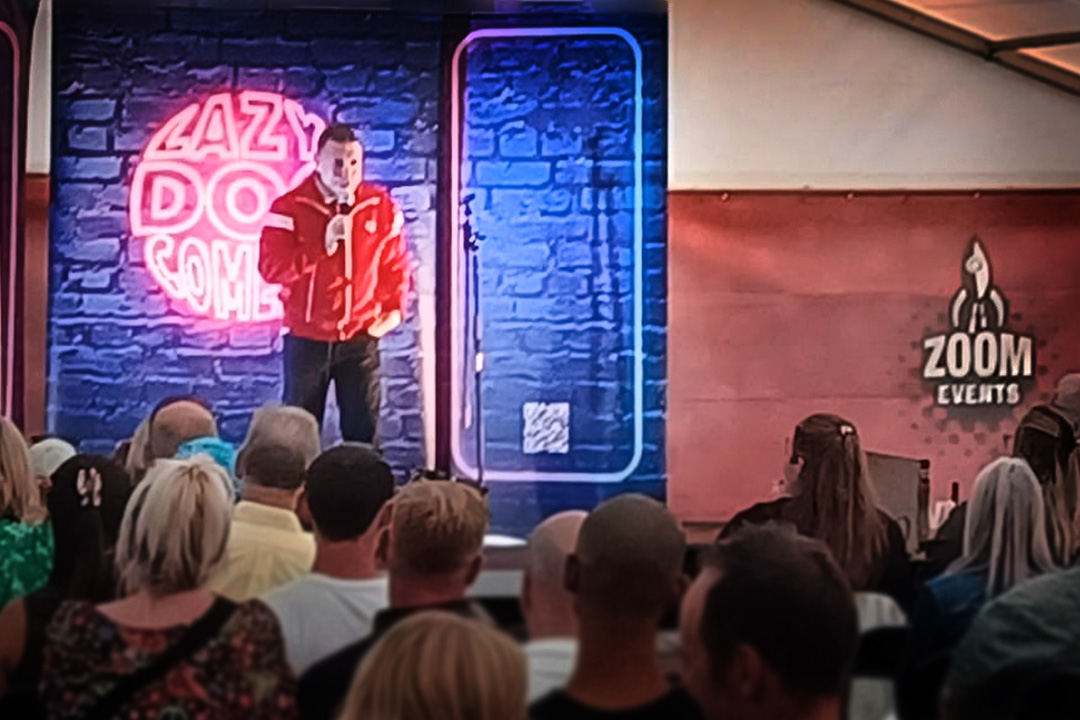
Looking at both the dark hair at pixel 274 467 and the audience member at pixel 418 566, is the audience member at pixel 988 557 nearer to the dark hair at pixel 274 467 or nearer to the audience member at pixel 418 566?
the audience member at pixel 418 566

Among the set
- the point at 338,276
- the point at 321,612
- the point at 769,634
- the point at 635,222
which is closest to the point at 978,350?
the point at 635,222

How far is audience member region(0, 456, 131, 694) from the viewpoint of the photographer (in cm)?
201

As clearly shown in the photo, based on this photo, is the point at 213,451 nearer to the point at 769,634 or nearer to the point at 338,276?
the point at 338,276

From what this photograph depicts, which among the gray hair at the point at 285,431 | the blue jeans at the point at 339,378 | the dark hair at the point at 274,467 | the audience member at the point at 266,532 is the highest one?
the blue jeans at the point at 339,378

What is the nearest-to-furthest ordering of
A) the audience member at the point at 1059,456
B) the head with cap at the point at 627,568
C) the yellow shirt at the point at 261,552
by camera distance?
the head with cap at the point at 627,568
the yellow shirt at the point at 261,552
the audience member at the point at 1059,456

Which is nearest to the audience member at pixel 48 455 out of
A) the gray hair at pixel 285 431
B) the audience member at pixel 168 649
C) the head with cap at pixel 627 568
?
the gray hair at pixel 285 431

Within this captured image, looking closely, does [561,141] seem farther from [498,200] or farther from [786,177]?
[786,177]

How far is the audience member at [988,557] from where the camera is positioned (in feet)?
7.67

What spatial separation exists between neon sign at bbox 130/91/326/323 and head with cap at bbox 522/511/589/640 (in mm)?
916

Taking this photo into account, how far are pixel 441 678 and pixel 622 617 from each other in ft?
1.87

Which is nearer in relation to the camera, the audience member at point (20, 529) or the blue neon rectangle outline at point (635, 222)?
the audience member at point (20, 529)

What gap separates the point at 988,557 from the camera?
7.95 ft

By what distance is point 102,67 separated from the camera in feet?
9.56

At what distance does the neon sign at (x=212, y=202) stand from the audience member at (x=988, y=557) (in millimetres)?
1436
